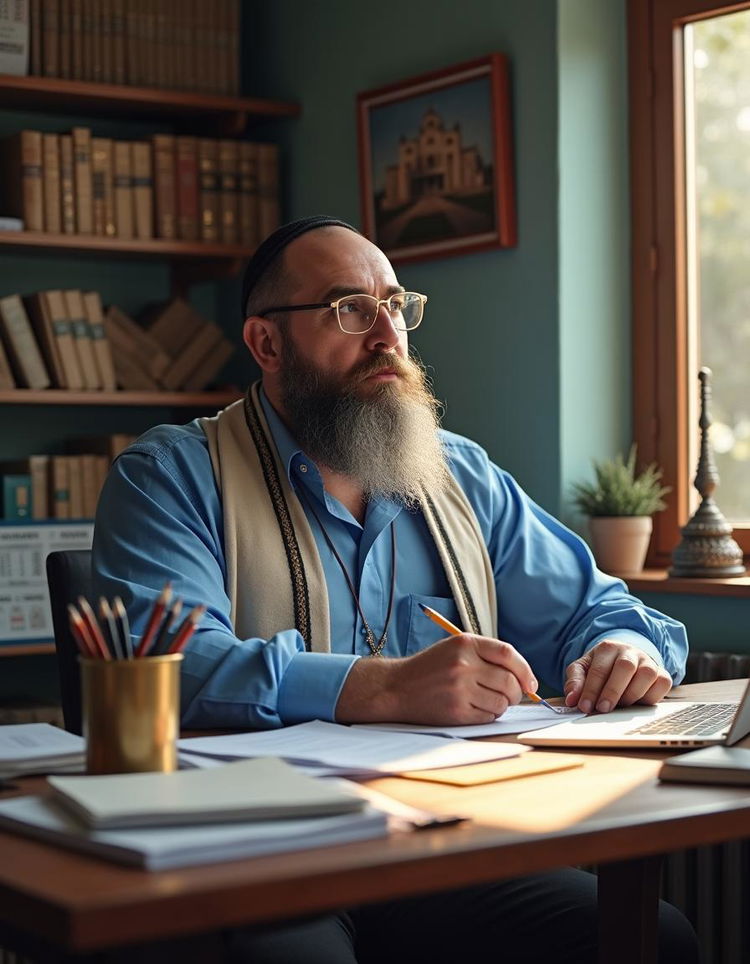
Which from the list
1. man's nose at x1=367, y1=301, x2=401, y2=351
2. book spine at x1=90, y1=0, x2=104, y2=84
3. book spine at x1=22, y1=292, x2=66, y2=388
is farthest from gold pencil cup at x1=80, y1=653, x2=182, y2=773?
book spine at x1=90, y1=0, x2=104, y2=84

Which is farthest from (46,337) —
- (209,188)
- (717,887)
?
(717,887)

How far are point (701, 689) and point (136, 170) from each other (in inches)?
101

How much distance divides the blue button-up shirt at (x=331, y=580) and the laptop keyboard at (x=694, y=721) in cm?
26

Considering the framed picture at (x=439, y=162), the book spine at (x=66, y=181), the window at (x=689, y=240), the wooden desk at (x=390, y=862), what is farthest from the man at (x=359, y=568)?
the book spine at (x=66, y=181)

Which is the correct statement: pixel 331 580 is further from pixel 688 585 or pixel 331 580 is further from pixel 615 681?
pixel 688 585

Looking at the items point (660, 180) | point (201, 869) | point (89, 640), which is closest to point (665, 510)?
point (660, 180)

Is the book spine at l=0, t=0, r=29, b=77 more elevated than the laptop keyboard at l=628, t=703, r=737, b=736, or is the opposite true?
the book spine at l=0, t=0, r=29, b=77

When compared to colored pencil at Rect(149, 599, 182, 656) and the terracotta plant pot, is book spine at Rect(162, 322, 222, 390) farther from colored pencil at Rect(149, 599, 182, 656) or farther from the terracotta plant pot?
colored pencil at Rect(149, 599, 182, 656)

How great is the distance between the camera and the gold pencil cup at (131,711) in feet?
3.86

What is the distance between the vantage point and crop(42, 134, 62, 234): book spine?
381 centimetres

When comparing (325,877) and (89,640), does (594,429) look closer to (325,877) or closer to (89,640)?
(89,640)

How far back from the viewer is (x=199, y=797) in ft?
3.42

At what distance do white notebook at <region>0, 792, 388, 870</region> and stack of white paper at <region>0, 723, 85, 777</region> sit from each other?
23 centimetres

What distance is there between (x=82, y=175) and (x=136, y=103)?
295mm
